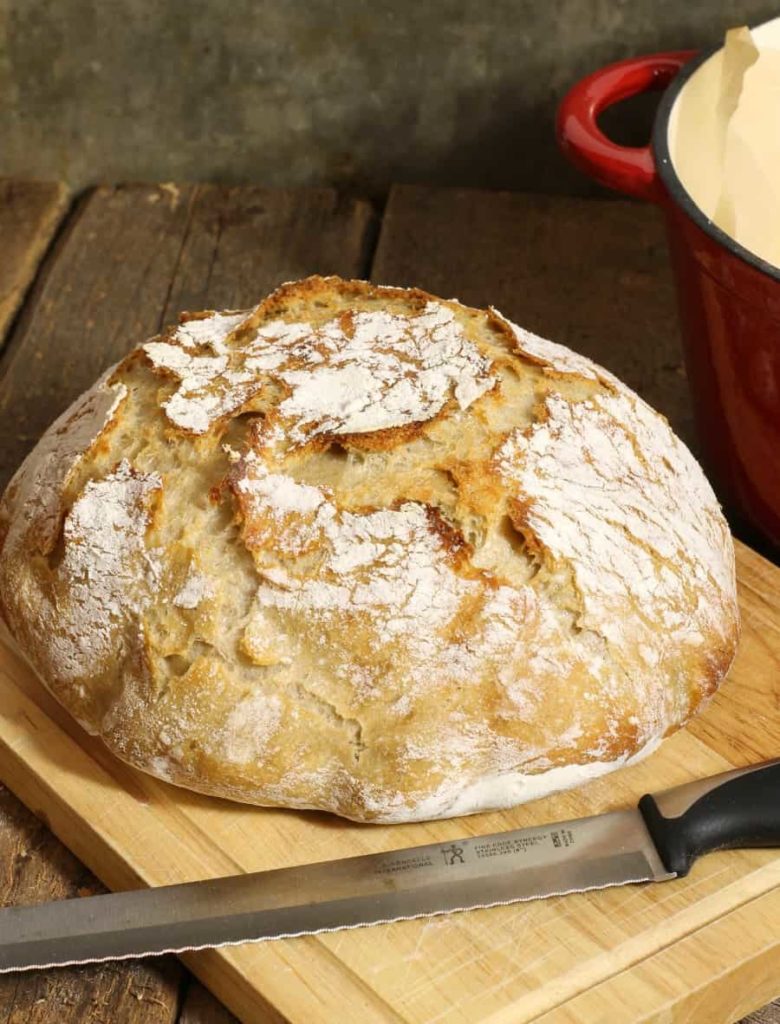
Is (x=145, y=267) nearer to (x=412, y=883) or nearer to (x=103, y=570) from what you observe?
(x=103, y=570)

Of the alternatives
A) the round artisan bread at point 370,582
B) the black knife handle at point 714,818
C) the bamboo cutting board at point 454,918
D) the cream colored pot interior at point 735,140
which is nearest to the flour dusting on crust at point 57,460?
the round artisan bread at point 370,582

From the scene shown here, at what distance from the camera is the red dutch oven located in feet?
4.45

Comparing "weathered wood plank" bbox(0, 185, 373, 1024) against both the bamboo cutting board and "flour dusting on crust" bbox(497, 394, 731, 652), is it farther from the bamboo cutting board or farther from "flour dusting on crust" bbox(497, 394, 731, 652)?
"flour dusting on crust" bbox(497, 394, 731, 652)

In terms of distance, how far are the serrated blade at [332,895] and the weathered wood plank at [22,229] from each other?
1045 millimetres

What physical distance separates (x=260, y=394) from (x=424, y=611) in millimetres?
259

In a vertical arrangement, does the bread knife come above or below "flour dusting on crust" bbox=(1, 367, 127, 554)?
below

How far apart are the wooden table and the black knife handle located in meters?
0.73

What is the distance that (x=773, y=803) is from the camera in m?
1.13

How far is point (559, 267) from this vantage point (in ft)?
6.70

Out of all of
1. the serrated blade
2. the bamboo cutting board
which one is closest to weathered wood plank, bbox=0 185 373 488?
the bamboo cutting board

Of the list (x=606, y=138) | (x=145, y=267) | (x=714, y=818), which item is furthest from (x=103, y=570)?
(x=145, y=267)

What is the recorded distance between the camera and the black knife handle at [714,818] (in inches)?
44.2

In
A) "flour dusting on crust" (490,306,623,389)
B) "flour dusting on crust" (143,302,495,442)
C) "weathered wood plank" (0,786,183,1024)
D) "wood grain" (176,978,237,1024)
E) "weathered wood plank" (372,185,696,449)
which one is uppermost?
"flour dusting on crust" (143,302,495,442)

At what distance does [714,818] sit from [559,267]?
1.10 metres
